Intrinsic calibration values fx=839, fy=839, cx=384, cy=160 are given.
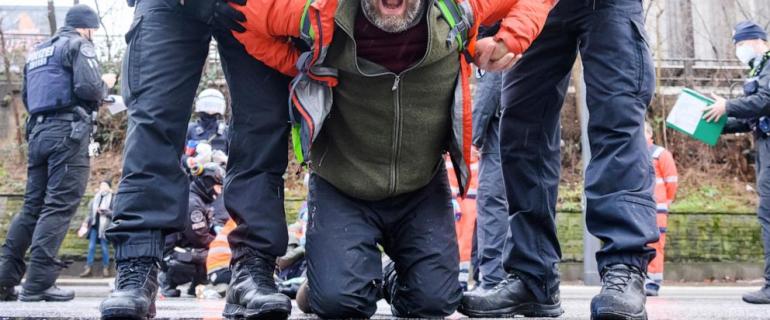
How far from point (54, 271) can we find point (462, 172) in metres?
3.83

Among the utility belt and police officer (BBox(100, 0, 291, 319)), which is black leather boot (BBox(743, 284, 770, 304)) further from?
the utility belt

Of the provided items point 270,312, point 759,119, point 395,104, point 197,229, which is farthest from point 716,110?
point 270,312

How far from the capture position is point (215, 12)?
298 cm

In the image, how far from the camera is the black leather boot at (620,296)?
2562mm

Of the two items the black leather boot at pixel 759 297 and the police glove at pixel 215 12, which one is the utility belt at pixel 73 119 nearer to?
the police glove at pixel 215 12

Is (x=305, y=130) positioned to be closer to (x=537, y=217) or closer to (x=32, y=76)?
(x=537, y=217)

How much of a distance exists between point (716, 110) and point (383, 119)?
15.5 ft

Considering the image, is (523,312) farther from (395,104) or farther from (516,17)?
(516,17)

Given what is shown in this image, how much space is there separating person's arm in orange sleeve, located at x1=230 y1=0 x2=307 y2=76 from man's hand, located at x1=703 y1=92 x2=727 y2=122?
480 cm

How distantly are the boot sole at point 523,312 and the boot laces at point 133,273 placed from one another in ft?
4.21

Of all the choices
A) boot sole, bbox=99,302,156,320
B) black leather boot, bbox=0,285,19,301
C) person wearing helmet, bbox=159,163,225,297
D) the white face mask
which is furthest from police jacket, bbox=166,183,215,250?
the white face mask

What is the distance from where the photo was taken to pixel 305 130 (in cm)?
291

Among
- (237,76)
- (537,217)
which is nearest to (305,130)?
(237,76)

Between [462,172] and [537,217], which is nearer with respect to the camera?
[462,172]
